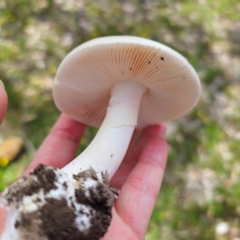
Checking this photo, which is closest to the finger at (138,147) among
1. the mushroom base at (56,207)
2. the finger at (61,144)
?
the finger at (61,144)

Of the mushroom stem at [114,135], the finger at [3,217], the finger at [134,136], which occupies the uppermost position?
the mushroom stem at [114,135]

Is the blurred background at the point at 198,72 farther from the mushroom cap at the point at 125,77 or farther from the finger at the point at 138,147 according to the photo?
the mushroom cap at the point at 125,77

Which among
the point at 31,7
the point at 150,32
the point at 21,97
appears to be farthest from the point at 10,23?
the point at 150,32

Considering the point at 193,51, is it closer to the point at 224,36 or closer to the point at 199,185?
the point at 224,36

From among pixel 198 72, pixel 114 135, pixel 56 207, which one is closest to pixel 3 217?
pixel 56 207

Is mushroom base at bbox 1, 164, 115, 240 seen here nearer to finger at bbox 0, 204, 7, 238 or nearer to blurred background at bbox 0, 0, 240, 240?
finger at bbox 0, 204, 7, 238

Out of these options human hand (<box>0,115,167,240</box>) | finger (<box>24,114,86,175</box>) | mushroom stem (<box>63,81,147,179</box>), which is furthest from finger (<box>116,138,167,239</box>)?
finger (<box>24,114,86,175</box>)
